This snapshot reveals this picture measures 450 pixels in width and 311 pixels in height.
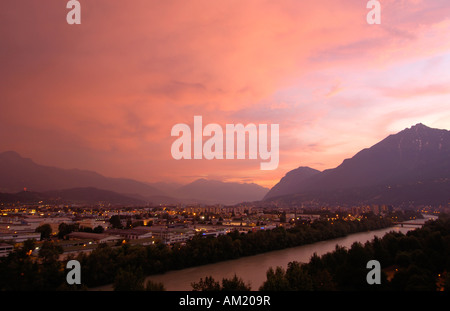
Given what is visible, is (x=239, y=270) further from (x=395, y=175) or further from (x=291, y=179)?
(x=291, y=179)

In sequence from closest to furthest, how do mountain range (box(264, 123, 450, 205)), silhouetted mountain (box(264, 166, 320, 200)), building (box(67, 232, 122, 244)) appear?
building (box(67, 232, 122, 244)), mountain range (box(264, 123, 450, 205)), silhouetted mountain (box(264, 166, 320, 200))

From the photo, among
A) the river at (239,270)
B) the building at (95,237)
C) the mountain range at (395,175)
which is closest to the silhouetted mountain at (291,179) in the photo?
the mountain range at (395,175)

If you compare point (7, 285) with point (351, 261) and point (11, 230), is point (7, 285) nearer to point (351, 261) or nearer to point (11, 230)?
point (351, 261)

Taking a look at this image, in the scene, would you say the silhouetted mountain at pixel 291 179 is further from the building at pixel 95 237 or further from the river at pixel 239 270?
the river at pixel 239 270

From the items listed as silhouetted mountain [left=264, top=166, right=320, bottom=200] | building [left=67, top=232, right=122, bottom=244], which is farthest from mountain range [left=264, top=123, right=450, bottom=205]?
building [left=67, top=232, right=122, bottom=244]

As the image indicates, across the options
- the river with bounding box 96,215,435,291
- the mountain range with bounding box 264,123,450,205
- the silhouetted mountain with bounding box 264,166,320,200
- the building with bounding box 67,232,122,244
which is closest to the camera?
the river with bounding box 96,215,435,291

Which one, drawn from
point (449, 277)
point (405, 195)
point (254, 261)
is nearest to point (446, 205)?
point (405, 195)

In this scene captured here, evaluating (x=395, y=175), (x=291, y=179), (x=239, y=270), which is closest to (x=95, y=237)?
(x=239, y=270)

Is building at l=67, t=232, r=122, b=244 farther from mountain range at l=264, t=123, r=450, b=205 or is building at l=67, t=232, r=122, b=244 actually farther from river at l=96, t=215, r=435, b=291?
mountain range at l=264, t=123, r=450, b=205
